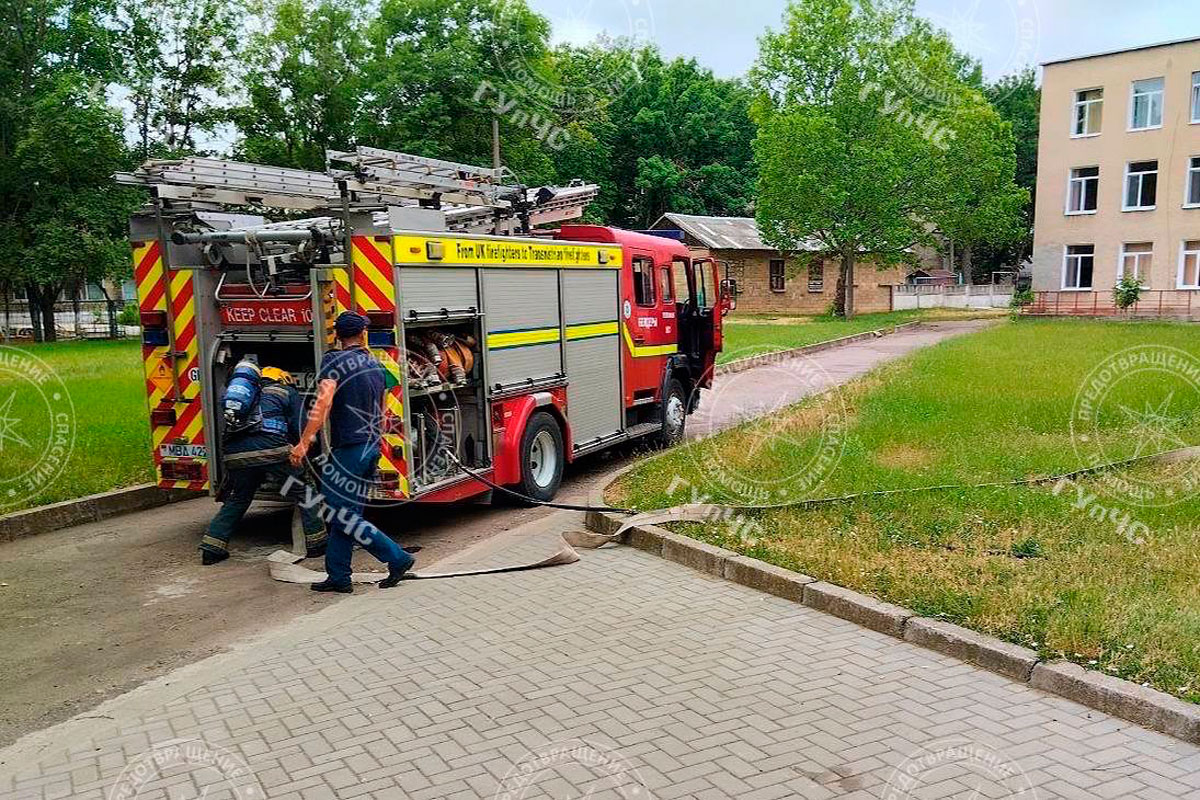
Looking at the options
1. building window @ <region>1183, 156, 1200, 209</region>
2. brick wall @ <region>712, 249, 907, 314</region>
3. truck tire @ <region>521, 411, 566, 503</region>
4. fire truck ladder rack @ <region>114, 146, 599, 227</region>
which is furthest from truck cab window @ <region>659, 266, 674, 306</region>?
brick wall @ <region>712, 249, 907, 314</region>

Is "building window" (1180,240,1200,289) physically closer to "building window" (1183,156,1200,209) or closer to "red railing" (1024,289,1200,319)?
"red railing" (1024,289,1200,319)

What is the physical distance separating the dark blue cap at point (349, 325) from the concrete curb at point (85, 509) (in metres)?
4.02

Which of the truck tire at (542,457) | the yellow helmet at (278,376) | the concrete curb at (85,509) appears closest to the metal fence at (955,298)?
the truck tire at (542,457)

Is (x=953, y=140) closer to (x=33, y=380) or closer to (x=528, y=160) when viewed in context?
(x=528, y=160)

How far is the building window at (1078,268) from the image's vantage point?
38.5m

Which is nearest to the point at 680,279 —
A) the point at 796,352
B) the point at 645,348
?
the point at 645,348

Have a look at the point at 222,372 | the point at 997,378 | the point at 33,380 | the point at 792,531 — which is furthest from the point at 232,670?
the point at 33,380

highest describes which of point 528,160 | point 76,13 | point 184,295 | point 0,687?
point 76,13

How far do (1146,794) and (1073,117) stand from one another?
40271mm

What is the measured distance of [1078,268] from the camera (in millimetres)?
38844

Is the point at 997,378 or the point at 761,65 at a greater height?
the point at 761,65

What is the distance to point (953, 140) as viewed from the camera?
1490 inches

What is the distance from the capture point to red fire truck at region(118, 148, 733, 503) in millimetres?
7305

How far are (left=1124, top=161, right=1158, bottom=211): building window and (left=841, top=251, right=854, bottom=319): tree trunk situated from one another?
10614 millimetres
